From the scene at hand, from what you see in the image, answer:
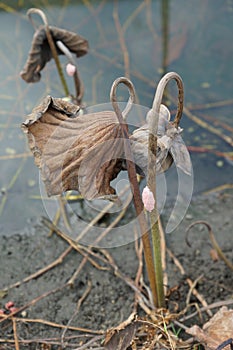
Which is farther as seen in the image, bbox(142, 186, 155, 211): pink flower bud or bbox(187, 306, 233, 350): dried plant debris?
bbox(187, 306, 233, 350): dried plant debris

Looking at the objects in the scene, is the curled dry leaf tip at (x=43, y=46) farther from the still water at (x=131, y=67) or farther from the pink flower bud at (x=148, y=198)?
the pink flower bud at (x=148, y=198)

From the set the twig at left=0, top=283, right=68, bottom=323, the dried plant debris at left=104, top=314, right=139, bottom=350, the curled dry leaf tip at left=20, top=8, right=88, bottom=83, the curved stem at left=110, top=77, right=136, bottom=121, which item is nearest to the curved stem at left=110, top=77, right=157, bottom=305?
the curved stem at left=110, top=77, right=136, bottom=121

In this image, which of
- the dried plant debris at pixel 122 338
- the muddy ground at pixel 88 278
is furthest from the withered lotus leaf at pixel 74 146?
the muddy ground at pixel 88 278

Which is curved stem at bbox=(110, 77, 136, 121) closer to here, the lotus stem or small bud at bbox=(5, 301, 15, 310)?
the lotus stem

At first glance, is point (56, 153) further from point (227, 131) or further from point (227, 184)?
point (227, 131)

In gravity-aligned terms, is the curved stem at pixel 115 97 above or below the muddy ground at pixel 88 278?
above

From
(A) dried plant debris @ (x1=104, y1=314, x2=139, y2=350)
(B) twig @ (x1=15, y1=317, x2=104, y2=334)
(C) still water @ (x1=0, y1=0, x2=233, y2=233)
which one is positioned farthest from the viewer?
(C) still water @ (x1=0, y1=0, x2=233, y2=233)

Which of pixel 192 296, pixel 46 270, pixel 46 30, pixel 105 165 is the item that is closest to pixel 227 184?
pixel 192 296
